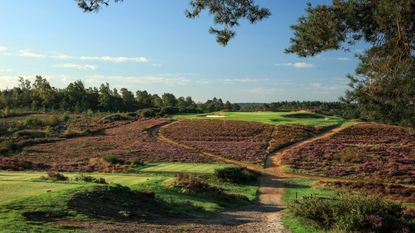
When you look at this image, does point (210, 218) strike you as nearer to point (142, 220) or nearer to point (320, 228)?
point (142, 220)

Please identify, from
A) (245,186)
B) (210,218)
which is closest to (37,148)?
(245,186)

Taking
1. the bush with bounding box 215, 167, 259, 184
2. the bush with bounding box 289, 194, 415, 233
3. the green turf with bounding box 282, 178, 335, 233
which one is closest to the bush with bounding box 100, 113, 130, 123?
the bush with bounding box 215, 167, 259, 184

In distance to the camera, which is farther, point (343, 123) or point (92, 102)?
point (92, 102)

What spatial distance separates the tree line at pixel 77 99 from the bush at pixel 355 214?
84.7 meters

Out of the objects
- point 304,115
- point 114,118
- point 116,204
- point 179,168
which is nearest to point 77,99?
point 114,118

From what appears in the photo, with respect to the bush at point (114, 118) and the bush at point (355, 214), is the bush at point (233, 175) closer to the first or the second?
the bush at point (355, 214)

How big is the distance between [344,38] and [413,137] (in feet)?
161

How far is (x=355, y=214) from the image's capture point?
18.0 m

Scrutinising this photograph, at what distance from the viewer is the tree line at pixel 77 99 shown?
120 m

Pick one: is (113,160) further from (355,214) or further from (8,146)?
(355,214)

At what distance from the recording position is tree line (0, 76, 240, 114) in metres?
120

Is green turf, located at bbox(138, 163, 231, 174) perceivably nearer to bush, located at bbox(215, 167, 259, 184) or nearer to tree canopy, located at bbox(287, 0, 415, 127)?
bush, located at bbox(215, 167, 259, 184)

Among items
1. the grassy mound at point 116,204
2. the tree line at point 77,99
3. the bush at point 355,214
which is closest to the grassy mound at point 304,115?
the tree line at point 77,99

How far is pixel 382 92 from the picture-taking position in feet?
64.3
